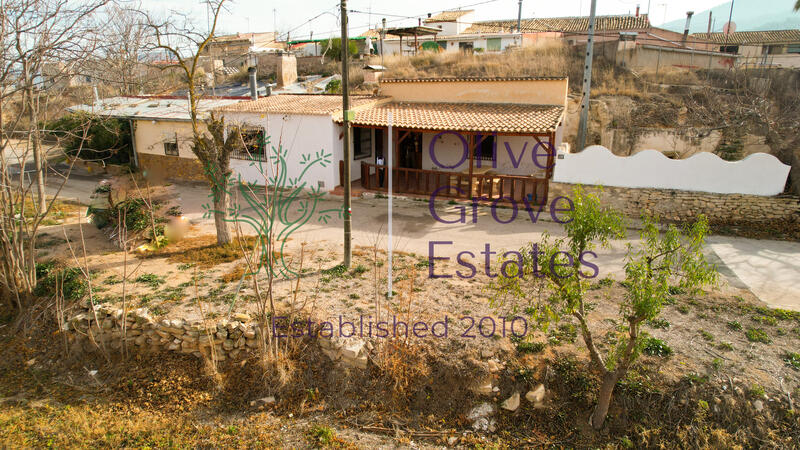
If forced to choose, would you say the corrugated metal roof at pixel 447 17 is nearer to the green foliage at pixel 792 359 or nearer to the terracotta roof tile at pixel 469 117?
the terracotta roof tile at pixel 469 117

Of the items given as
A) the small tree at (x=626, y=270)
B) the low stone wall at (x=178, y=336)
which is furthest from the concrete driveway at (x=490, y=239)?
the low stone wall at (x=178, y=336)

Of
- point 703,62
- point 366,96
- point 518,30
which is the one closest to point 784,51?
point 703,62

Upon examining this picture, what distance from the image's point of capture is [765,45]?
2894 cm

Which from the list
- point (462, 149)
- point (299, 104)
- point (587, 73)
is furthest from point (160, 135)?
point (587, 73)

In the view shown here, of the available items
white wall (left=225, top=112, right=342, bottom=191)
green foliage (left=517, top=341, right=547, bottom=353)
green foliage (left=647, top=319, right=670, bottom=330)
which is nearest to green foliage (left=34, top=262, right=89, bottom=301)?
white wall (left=225, top=112, right=342, bottom=191)

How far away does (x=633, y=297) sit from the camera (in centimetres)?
514

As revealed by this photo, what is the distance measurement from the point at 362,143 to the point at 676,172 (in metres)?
9.51

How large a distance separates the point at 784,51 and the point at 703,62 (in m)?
12.3

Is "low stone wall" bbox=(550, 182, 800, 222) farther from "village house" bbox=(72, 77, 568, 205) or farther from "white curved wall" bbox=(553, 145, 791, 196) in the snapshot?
"village house" bbox=(72, 77, 568, 205)

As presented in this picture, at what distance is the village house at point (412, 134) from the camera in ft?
44.8

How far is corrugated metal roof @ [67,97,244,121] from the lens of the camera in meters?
17.3

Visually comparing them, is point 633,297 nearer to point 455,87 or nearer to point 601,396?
point 601,396

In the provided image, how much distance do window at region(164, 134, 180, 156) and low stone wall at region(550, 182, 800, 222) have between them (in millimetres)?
13751

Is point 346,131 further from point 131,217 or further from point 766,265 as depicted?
point 766,265
